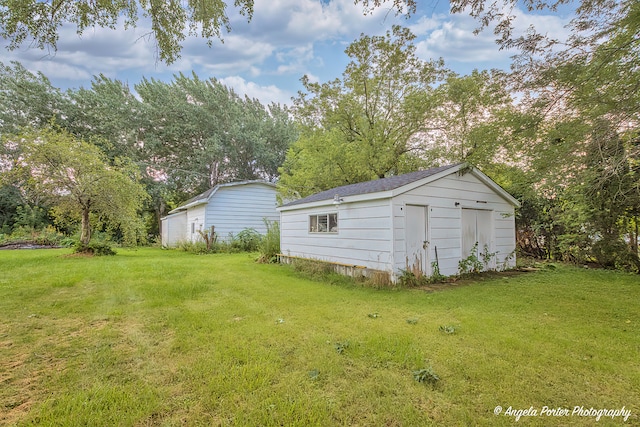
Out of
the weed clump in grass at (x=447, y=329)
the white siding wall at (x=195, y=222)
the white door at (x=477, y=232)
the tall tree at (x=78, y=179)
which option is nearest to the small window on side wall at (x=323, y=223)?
the white door at (x=477, y=232)

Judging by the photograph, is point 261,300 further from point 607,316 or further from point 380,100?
point 380,100

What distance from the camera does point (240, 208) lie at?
1623 centimetres

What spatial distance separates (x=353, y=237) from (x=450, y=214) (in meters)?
2.51

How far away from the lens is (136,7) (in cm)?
407

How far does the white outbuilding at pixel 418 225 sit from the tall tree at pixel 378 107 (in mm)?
6097

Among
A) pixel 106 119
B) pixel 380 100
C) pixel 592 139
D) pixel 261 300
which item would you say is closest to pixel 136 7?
pixel 261 300

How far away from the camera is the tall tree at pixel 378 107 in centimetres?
1420

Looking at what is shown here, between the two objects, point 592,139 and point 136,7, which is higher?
point 136,7

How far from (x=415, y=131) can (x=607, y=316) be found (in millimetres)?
11719

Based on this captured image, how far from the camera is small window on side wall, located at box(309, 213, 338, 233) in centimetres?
835

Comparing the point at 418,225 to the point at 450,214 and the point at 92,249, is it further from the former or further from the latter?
the point at 92,249

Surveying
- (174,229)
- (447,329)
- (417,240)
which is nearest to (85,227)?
(174,229)

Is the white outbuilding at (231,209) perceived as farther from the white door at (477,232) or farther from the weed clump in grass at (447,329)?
the weed clump in grass at (447,329)

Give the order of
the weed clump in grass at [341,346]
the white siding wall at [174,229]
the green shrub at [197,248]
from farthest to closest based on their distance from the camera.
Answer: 1. the white siding wall at [174,229]
2. the green shrub at [197,248]
3. the weed clump in grass at [341,346]
